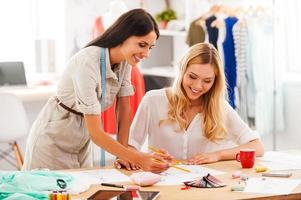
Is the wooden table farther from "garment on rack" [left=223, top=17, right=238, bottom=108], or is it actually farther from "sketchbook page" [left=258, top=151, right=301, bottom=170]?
"garment on rack" [left=223, top=17, right=238, bottom=108]

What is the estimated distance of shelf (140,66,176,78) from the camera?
5.43 meters

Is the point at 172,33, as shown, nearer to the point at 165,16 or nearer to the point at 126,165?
the point at 165,16

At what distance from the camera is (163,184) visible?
2.49m

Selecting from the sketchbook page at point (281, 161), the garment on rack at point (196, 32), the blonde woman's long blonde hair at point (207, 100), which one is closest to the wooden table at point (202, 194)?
the sketchbook page at point (281, 161)

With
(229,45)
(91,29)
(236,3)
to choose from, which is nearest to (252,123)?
(229,45)

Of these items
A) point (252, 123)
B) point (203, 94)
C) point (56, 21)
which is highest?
point (56, 21)

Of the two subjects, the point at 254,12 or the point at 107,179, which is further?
the point at 254,12

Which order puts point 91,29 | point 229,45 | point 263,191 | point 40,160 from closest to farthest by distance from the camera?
point 263,191, point 40,160, point 229,45, point 91,29

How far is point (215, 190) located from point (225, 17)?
262 cm

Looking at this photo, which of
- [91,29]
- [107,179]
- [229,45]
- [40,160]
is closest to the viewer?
[107,179]

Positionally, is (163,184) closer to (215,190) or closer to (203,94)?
(215,190)

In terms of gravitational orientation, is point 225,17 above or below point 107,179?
above

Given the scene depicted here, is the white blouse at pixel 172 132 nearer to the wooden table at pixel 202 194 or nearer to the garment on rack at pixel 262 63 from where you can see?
the wooden table at pixel 202 194

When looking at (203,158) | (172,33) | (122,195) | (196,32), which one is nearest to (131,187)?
(122,195)
